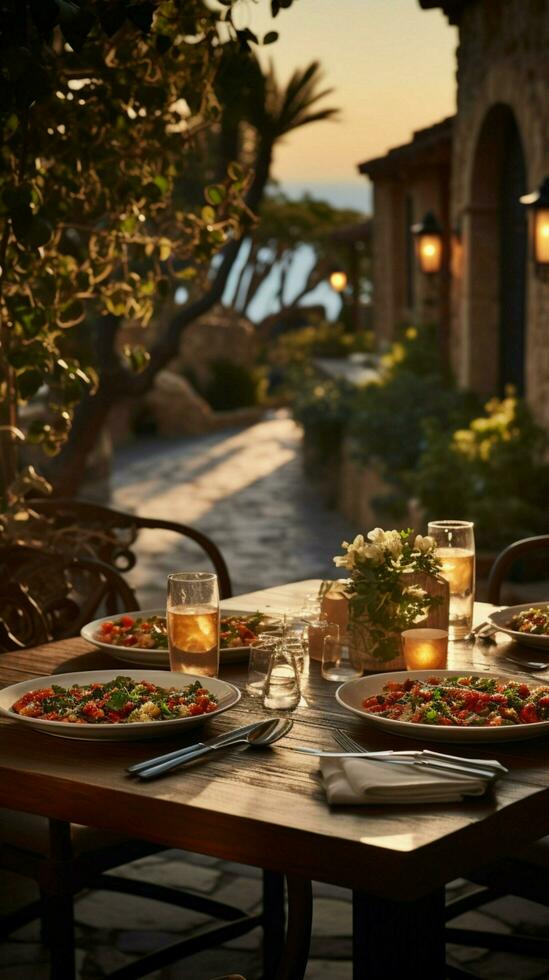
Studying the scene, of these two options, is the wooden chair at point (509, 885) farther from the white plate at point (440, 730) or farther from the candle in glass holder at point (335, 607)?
the candle in glass holder at point (335, 607)

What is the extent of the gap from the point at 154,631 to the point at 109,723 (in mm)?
562

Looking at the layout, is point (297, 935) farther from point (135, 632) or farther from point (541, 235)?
point (541, 235)

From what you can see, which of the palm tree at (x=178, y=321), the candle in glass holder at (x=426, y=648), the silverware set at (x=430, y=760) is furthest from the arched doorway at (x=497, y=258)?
the silverware set at (x=430, y=760)

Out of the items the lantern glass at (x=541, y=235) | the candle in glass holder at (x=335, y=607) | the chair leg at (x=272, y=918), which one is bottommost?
the chair leg at (x=272, y=918)

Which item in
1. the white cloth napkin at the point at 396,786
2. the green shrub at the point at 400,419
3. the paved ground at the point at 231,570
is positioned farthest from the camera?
the green shrub at the point at 400,419

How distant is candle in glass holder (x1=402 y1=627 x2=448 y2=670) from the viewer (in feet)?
7.91

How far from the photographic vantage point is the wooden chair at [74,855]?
2.44m

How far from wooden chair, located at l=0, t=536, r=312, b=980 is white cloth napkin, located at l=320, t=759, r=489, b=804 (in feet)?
0.70

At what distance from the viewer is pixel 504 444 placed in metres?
7.27

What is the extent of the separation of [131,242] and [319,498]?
8.53 m

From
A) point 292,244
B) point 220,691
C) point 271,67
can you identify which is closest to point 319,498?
point 271,67

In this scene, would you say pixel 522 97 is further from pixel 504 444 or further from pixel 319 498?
pixel 319 498

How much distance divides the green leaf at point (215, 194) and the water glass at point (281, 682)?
1878mm

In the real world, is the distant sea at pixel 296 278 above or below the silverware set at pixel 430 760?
above
